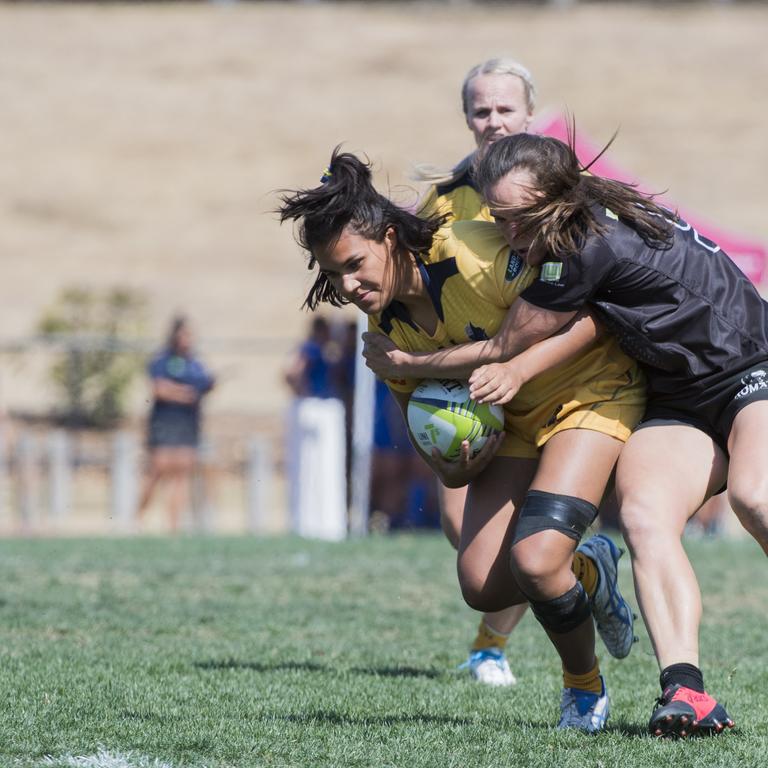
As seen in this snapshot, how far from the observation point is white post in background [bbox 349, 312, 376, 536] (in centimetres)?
1394

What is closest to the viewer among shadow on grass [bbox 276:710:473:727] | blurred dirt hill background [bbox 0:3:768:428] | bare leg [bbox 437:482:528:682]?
shadow on grass [bbox 276:710:473:727]

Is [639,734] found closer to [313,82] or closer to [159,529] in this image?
[159,529]

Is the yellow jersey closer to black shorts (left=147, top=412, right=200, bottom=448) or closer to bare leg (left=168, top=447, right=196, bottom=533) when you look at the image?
black shorts (left=147, top=412, right=200, bottom=448)

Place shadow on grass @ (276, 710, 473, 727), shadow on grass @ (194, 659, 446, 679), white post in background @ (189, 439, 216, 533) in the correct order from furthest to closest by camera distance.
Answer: white post in background @ (189, 439, 216, 533), shadow on grass @ (194, 659, 446, 679), shadow on grass @ (276, 710, 473, 727)

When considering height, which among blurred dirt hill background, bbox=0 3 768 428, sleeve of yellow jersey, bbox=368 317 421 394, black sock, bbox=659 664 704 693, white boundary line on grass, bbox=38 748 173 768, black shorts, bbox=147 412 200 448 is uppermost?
blurred dirt hill background, bbox=0 3 768 428

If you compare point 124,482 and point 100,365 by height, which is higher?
point 100,365

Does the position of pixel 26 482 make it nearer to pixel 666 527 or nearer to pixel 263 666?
pixel 263 666

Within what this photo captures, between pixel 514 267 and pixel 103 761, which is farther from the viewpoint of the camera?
pixel 514 267

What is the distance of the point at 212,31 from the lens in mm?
57250

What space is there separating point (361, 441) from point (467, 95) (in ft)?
27.1

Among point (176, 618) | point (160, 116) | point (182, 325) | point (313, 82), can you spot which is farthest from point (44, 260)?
point (176, 618)

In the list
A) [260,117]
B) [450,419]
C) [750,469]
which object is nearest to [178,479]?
[450,419]

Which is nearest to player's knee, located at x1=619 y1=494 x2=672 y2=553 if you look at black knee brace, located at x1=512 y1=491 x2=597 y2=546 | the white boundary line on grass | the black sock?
black knee brace, located at x1=512 y1=491 x2=597 y2=546

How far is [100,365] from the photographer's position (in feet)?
63.9
